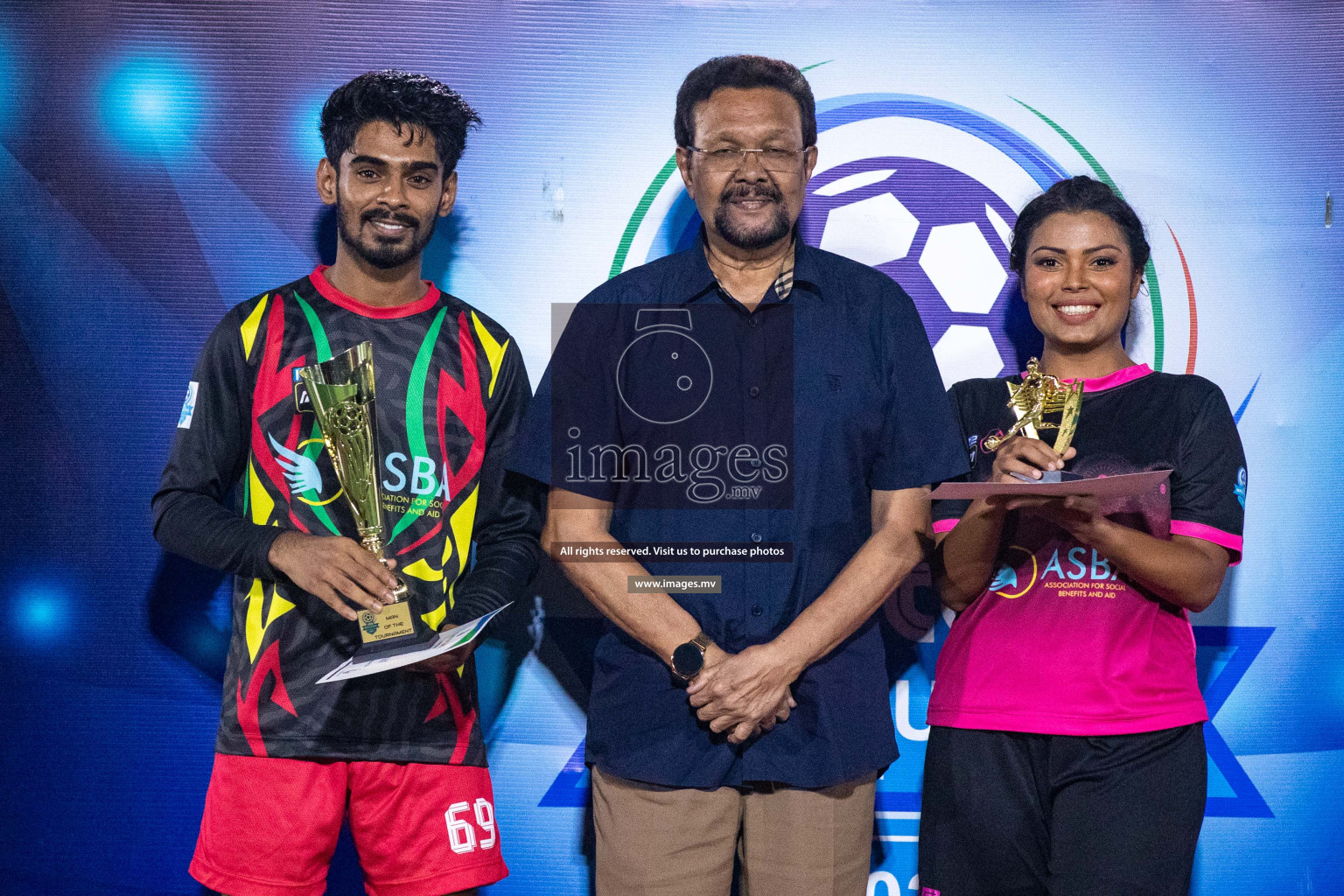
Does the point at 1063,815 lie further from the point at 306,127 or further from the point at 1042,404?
the point at 306,127

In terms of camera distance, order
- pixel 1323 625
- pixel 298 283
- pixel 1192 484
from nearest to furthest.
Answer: pixel 1192 484 → pixel 298 283 → pixel 1323 625

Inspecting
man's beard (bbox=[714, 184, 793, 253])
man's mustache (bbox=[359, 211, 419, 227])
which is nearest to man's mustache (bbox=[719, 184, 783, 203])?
man's beard (bbox=[714, 184, 793, 253])

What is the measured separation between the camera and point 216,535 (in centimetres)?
209

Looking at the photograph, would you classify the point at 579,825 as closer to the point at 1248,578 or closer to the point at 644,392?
the point at 644,392

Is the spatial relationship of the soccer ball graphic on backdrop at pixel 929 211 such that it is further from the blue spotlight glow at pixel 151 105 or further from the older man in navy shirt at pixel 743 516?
the blue spotlight glow at pixel 151 105

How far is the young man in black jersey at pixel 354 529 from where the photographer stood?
2.12 m

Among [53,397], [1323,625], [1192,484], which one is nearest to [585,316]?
[1192,484]

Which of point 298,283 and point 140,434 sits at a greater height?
point 298,283

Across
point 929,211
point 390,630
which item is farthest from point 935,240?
point 390,630

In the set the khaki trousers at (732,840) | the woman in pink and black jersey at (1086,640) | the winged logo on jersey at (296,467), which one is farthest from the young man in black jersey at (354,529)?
the woman in pink and black jersey at (1086,640)

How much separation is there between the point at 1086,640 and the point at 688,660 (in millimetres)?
751

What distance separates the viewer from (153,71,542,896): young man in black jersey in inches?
83.3

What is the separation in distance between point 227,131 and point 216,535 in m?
1.18

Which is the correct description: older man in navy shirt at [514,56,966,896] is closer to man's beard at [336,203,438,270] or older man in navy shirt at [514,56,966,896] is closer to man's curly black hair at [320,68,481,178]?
man's beard at [336,203,438,270]
